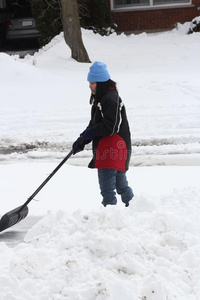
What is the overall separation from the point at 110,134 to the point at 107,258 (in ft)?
4.80

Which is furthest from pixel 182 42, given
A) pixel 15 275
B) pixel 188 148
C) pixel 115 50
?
pixel 15 275

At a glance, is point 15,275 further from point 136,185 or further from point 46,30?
point 46,30

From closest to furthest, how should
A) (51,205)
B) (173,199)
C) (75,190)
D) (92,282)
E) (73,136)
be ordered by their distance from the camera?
(92,282) → (173,199) → (51,205) → (75,190) → (73,136)

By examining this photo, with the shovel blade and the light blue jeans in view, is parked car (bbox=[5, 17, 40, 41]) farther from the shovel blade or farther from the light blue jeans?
the shovel blade

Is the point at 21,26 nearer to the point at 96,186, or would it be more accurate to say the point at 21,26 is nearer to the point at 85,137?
the point at 96,186

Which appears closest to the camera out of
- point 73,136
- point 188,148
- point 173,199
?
point 173,199

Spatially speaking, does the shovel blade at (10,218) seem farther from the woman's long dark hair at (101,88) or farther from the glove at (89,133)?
the woman's long dark hair at (101,88)

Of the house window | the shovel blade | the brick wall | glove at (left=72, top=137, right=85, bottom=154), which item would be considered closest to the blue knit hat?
glove at (left=72, top=137, right=85, bottom=154)

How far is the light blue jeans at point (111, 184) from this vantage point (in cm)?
550

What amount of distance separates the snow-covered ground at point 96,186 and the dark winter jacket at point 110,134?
38 cm

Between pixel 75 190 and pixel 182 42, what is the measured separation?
1174 centimetres

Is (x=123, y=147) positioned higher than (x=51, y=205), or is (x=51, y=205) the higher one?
(x=123, y=147)

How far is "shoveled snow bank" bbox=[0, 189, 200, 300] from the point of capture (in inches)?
149

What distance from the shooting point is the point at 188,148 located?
8.65m
